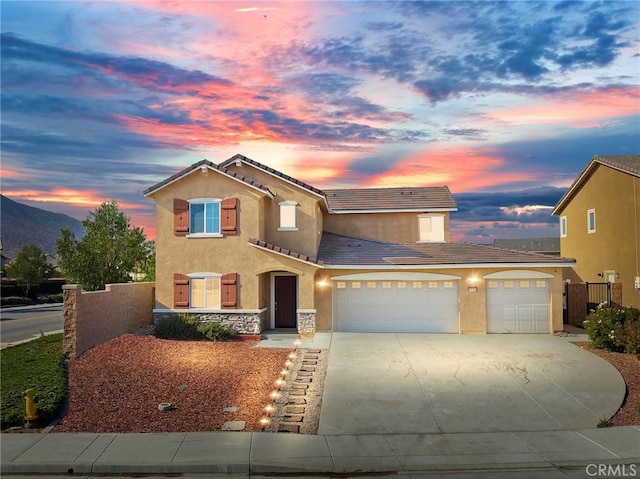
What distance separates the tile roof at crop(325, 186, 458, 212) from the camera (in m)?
25.4

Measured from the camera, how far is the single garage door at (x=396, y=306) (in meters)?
20.7

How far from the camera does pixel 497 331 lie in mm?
20578

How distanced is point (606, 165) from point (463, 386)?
58.8ft

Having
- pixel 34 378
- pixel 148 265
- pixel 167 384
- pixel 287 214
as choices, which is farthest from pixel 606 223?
pixel 34 378

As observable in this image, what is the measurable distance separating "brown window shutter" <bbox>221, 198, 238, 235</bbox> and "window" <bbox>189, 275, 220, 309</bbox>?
199 centimetres

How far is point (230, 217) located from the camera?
2014 cm

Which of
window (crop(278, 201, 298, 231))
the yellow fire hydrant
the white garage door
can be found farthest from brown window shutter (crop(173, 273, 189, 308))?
the white garage door

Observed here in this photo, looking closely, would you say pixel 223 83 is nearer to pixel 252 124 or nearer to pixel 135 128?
pixel 252 124

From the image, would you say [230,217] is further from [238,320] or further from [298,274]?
[238,320]

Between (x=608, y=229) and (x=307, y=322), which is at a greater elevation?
(x=608, y=229)

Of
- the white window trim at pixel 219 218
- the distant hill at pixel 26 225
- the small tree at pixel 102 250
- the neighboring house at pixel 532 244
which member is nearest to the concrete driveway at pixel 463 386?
the white window trim at pixel 219 218

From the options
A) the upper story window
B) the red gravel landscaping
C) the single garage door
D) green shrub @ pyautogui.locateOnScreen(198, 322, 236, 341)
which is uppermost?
the upper story window

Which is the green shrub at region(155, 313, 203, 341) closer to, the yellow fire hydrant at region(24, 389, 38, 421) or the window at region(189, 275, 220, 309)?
the window at region(189, 275, 220, 309)

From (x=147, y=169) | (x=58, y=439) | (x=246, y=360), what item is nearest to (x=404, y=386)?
(x=246, y=360)
